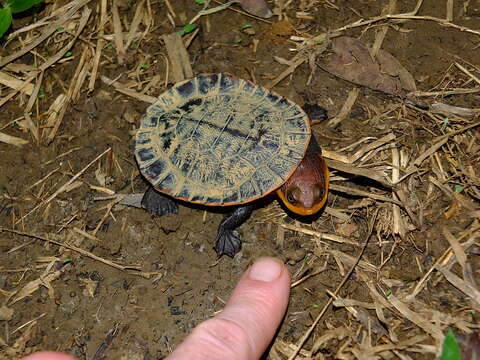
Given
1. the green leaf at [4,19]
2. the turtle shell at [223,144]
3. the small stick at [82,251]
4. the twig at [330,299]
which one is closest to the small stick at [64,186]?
the small stick at [82,251]

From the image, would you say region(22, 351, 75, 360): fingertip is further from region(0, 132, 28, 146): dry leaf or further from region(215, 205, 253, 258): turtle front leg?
region(0, 132, 28, 146): dry leaf

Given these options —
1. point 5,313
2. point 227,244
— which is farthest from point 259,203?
point 5,313

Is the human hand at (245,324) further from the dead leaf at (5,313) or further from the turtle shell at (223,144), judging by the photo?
the dead leaf at (5,313)

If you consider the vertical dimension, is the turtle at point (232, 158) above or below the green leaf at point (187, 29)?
below

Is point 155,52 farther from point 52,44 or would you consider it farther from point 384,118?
point 384,118

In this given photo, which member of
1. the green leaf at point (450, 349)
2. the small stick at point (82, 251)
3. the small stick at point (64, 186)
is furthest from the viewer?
the small stick at point (64, 186)

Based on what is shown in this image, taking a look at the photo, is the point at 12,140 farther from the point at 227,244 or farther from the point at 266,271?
the point at 266,271

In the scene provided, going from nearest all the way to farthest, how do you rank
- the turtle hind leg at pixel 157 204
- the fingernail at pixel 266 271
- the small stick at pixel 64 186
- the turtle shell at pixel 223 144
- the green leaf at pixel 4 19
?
the fingernail at pixel 266 271
the turtle shell at pixel 223 144
the turtle hind leg at pixel 157 204
the small stick at pixel 64 186
the green leaf at pixel 4 19

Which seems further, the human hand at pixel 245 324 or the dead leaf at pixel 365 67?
the dead leaf at pixel 365 67
